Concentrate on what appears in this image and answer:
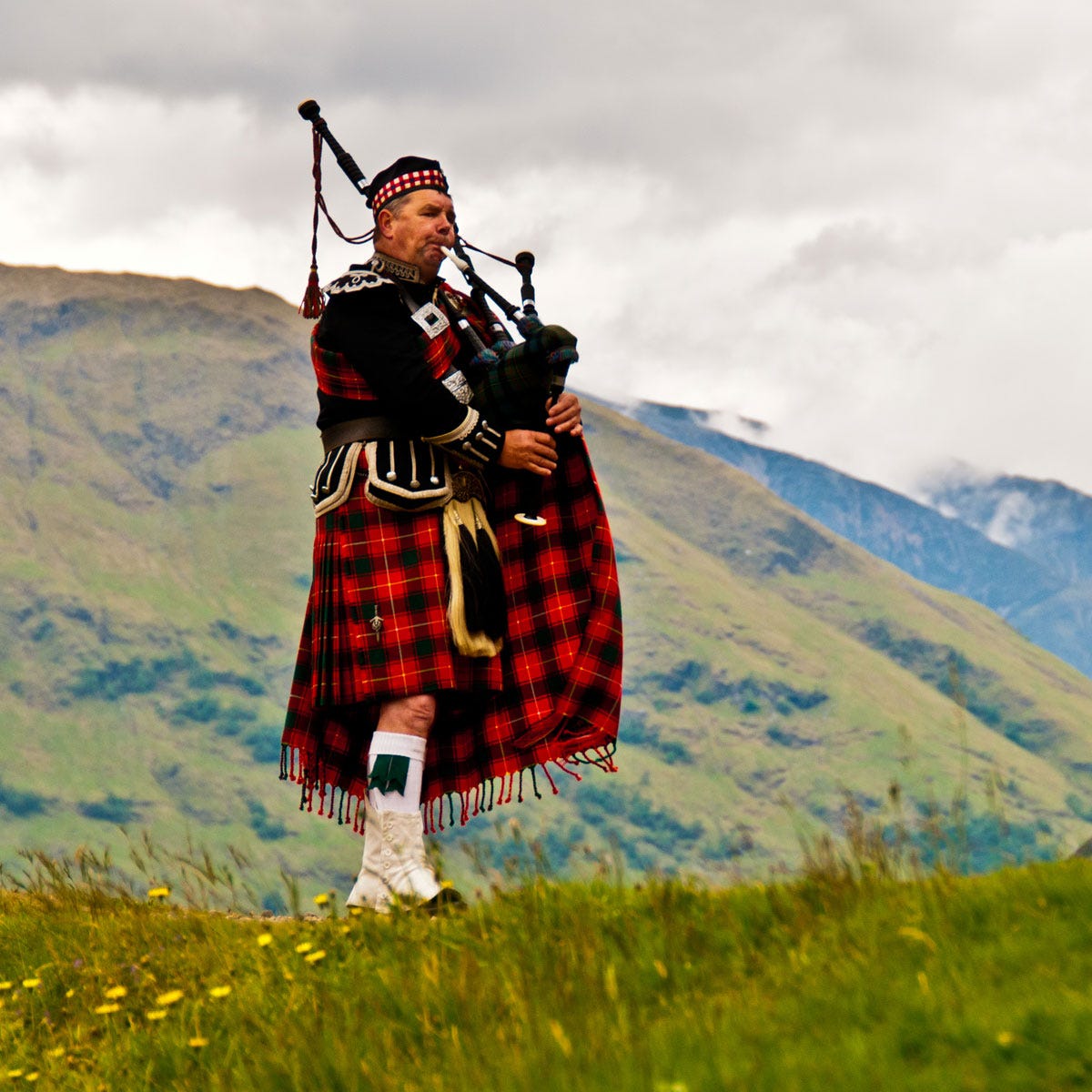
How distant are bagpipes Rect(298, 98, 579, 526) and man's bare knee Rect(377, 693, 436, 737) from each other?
98cm

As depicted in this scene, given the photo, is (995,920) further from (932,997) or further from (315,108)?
(315,108)

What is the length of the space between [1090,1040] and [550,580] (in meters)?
4.68

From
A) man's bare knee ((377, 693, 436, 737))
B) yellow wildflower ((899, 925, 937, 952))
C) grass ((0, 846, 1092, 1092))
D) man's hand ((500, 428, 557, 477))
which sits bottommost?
grass ((0, 846, 1092, 1092))

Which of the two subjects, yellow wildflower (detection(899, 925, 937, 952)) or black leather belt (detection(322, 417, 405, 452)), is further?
black leather belt (detection(322, 417, 405, 452))

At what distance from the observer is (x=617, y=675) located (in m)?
7.51

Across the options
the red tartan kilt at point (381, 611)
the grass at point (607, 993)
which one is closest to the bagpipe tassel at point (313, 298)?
the red tartan kilt at point (381, 611)

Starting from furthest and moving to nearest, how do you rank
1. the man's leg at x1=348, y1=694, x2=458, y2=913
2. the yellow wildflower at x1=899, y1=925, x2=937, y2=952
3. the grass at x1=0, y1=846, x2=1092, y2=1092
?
the man's leg at x1=348, y1=694, x2=458, y2=913 < the yellow wildflower at x1=899, y1=925, x2=937, y2=952 < the grass at x1=0, y1=846, x2=1092, y2=1092

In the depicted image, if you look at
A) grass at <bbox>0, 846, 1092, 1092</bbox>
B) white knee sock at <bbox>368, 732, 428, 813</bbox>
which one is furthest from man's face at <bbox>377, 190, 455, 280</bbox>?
grass at <bbox>0, 846, 1092, 1092</bbox>

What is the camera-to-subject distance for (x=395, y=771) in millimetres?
6863

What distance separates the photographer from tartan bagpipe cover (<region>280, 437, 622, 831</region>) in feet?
23.0

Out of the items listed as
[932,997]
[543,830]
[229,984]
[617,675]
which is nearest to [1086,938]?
[932,997]

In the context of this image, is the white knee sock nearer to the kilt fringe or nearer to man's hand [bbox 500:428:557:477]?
the kilt fringe

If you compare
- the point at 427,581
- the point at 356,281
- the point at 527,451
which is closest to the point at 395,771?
the point at 427,581

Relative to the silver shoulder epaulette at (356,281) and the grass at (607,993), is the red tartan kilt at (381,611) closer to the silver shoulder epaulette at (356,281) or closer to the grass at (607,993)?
the silver shoulder epaulette at (356,281)
